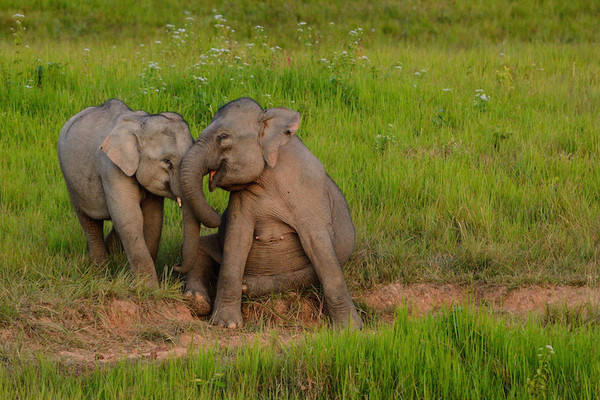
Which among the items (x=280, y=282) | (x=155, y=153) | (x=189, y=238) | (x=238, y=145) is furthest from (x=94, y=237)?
(x=238, y=145)

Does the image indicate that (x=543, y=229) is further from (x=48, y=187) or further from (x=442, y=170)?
(x=48, y=187)

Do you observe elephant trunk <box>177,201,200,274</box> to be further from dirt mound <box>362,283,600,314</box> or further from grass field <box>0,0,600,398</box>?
dirt mound <box>362,283,600,314</box>

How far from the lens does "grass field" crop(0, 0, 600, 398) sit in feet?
16.3

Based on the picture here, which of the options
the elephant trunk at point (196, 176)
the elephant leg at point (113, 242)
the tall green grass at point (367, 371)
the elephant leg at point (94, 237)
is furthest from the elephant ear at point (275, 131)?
the elephant leg at point (113, 242)

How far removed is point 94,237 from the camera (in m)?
6.93

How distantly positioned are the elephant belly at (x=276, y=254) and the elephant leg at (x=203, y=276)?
13.8 inches

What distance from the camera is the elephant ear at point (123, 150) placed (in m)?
6.12

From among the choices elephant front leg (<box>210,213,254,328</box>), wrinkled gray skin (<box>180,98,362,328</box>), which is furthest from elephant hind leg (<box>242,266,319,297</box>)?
elephant front leg (<box>210,213,254,328</box>)

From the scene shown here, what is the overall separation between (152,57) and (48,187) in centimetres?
396

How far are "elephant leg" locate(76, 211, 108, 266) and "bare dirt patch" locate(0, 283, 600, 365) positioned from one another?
3.00ft

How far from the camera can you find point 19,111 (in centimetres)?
943

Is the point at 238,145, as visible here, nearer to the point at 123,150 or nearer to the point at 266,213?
the point at 266,213

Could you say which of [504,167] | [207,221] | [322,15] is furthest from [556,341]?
[322,15]

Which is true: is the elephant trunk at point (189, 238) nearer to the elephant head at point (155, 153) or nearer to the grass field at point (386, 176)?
the elephant head at point (155, 153)
